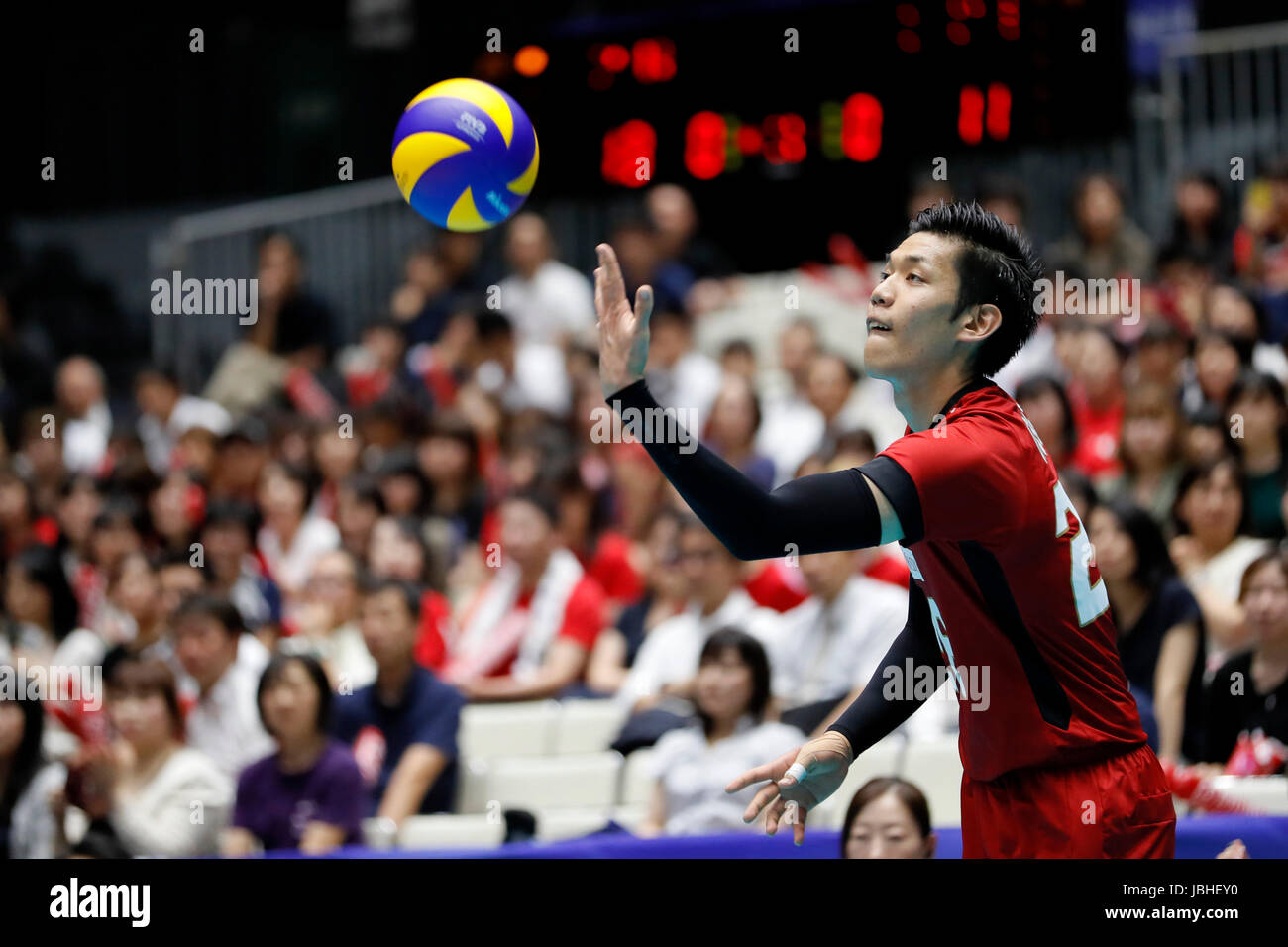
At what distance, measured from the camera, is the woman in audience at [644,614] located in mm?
8258

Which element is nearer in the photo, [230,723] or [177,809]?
[177,809]

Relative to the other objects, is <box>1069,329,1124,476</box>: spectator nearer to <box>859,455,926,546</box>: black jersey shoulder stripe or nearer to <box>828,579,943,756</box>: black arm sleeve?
<box>828,579,943,756</box>: black arm sleeve

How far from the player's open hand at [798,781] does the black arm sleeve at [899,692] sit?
97 mm

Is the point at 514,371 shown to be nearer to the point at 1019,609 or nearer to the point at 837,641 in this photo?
the point at 837,641

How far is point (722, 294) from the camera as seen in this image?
12617mm

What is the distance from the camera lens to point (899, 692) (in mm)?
3957

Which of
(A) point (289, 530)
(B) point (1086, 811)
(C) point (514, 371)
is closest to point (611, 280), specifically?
(B) point (1086, 811)

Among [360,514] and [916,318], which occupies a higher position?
[916,318]

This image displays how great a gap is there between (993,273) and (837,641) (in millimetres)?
3539

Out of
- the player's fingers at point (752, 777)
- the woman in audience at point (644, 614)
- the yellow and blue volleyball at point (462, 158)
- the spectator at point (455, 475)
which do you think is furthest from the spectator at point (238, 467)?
the player's fingers at point (752, 777)

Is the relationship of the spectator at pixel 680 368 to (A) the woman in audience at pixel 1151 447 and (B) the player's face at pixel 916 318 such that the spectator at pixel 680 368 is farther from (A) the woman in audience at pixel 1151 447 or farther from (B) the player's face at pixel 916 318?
(B) the player's face at pixel 916 318

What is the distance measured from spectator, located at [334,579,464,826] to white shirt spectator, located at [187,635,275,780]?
0.52m
